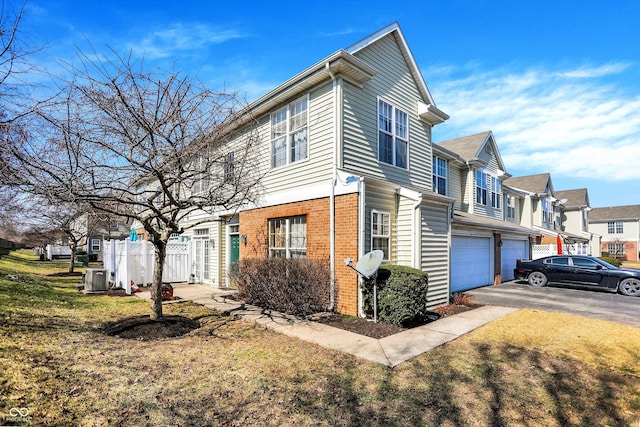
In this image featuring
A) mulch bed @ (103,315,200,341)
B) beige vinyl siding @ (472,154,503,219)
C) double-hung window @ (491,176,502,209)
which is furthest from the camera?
double-hung window @ (491,176,502,209)

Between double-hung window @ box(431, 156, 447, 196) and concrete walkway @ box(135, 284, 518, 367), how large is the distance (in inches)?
299

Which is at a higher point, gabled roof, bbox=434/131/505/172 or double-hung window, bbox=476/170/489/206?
gabled roof, bbox=434/131/505/172

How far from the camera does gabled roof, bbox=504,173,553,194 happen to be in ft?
90.5

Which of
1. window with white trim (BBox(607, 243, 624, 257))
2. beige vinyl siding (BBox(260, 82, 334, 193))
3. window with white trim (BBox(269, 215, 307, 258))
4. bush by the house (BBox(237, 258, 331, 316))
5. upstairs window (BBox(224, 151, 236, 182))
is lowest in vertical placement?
window with white trim (BBox(607, 243, 624, 257))

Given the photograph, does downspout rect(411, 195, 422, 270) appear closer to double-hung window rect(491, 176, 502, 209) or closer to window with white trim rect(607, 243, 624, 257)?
double-hung window rect(491, 176, 502, 209)

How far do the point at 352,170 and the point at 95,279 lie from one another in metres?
10.6

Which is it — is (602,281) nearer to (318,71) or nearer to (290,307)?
(290,307)

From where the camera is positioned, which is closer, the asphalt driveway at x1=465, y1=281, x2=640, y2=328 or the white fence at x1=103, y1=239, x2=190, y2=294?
the asphalt driveway at x1=465, y1=281, x2=640, y2=328

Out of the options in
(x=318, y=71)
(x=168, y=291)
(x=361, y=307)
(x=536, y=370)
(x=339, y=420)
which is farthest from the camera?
(x=168, y=291)

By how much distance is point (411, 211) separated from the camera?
9.51 m

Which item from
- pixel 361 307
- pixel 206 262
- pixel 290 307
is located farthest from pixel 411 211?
pixel 206 262

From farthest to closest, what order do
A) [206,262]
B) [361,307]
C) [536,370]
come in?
1. [206,262]
2. [361,307]
3. [536,370]

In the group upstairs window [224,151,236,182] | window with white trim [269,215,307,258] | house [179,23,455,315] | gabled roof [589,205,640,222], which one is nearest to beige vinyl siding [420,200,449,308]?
house [179,23,455,315]

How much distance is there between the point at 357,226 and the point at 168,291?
672 centimetres
